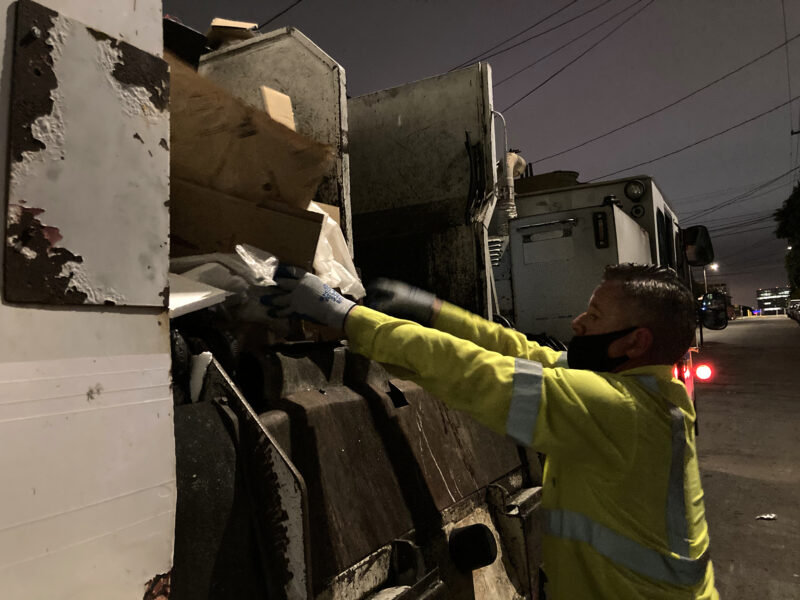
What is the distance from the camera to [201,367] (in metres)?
1.14

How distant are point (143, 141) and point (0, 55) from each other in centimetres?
20

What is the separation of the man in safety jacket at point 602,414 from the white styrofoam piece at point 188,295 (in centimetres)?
27

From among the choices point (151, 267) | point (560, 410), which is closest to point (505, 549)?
point (560, 410)

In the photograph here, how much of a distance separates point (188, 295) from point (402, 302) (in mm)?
941

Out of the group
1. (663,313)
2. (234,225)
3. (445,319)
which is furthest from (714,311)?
(234,225)

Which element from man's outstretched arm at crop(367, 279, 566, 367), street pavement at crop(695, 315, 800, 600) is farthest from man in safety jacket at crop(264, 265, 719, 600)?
street pavement at crop(695, 315, 800, 600)

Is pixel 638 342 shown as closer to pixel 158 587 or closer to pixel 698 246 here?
pixel 158 587

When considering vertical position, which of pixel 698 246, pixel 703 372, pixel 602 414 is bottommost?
pixel 703 372

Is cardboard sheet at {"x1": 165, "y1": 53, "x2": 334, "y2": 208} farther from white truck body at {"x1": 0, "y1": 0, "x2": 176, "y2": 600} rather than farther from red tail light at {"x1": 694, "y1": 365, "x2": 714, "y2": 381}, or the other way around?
red tail light at {"x1": 694, "y1": 365, "x2": 714, "y2": 381}

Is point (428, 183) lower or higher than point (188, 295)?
higher

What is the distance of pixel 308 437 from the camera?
130 cm

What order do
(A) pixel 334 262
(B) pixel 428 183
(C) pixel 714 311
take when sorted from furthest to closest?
(C) pixel 714 311, (B) pixel 428 183, (A) pixel 334 262

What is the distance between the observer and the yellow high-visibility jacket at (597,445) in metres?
1.24

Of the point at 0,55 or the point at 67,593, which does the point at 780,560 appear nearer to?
the point at 67,593
